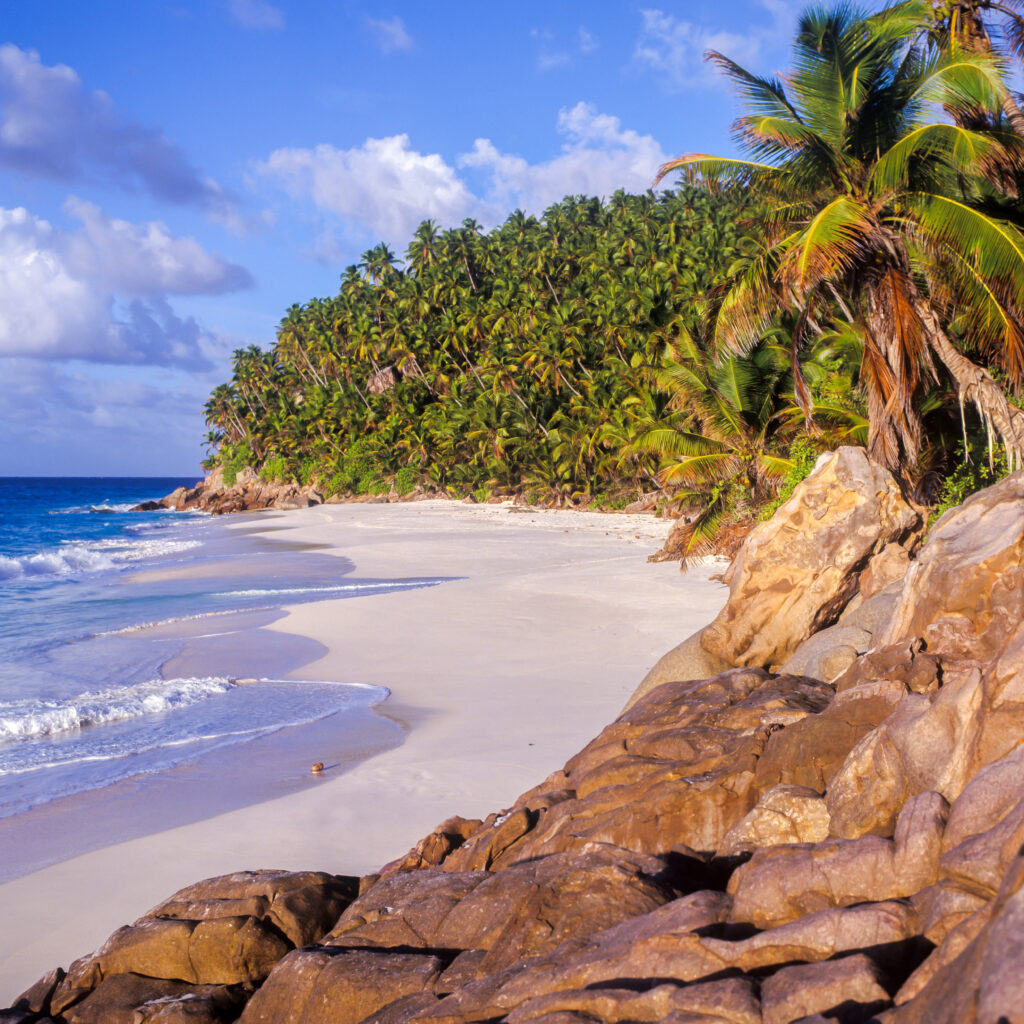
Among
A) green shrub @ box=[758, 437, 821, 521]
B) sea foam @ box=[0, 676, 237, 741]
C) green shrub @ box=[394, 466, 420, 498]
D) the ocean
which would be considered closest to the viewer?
the ocean

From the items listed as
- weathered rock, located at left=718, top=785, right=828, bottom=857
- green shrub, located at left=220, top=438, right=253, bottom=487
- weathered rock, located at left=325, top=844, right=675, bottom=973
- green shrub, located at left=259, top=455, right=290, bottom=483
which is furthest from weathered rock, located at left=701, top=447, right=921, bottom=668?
green shrub, located at left=220, top=438, right=253, bottom=487

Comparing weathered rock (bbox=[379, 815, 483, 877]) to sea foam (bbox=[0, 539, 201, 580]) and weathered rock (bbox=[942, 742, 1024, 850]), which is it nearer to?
weathered rock (bbox=[942, 742, 1024, 850])

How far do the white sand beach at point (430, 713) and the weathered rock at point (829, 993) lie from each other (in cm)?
382

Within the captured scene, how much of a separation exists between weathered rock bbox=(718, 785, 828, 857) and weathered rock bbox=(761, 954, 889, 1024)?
4.15ft

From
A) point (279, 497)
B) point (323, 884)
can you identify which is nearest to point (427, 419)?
point (279, 497)

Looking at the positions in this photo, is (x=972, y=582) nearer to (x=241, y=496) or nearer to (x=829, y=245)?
(x=829, y=245)

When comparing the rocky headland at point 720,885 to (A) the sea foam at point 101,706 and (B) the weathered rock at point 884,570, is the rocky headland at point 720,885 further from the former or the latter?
(A) the sea foam at point 101,706

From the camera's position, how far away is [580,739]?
801 cm

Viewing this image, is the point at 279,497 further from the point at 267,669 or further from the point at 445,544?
the point at 267,669

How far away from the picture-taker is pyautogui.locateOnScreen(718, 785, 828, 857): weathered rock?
12.8 feet

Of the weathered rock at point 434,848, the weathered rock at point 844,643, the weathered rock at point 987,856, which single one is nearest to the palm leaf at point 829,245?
the weathered rock at point 844,643

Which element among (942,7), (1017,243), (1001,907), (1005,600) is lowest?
(1001,907)

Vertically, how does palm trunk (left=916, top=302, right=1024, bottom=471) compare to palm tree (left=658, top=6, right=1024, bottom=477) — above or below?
below

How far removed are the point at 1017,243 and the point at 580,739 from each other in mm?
7577
